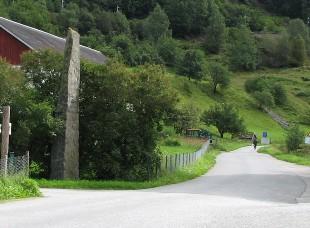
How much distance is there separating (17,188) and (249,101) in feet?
320

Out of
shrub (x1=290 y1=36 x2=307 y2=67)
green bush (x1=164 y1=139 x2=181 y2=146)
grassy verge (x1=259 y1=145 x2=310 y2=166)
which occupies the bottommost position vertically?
grassy verge (x1=259 y1=145 x2=310 y2=166)

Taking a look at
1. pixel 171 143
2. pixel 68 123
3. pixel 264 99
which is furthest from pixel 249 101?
pixel 68 123

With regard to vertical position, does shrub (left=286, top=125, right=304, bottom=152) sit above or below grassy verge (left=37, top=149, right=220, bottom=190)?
above

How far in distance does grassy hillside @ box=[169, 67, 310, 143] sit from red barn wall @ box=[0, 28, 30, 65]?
44.1m

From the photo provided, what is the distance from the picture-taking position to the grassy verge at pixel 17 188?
19.0 metres

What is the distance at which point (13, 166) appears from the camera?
22.5 metres

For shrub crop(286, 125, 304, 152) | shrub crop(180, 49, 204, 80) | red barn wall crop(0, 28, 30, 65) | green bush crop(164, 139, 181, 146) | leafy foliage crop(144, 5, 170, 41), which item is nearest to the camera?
red barn wall crop(0, 28, 30, 65)

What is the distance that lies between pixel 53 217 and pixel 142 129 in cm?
1547

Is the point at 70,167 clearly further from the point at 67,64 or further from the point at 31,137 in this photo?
the point at 67,64

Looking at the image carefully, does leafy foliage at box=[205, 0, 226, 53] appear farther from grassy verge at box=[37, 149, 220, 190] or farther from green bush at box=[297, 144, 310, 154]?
grassy verge at box=[37, 149, 220, 190]

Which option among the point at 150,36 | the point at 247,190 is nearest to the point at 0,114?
the point at 247,190

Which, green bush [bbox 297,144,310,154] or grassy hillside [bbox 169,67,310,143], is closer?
green bush [bbox 297,144,310,154]

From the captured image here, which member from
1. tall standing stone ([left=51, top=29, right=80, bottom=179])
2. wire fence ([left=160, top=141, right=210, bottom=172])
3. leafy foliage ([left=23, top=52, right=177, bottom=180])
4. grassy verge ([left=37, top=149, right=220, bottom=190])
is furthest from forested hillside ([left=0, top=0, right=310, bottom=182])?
wire fence ([left=160, top=141, right=210, bottom=172])

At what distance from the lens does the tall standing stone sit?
91.0 ft
